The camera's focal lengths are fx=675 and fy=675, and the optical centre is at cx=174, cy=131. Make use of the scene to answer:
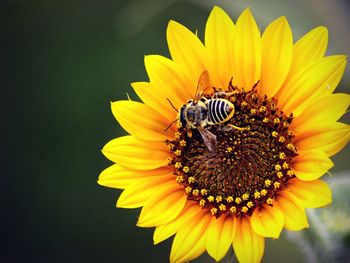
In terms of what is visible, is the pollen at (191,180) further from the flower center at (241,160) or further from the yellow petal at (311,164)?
the yellow petal at (311,164)

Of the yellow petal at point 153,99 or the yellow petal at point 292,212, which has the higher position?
the yellow petal at point 153,99

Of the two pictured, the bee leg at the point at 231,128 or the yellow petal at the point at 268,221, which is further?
the bee leg at the point at 231,128

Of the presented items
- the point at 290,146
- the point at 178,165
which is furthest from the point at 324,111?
the point at 178,165

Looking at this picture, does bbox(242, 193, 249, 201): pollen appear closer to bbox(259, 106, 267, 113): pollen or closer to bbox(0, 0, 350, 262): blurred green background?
bbox(259, 106, 267, 113): pollen

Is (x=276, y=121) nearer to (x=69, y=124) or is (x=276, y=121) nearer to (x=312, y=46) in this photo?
(x=312, y=46)

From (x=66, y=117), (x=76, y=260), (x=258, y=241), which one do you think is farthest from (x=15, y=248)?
(x=258, y=241)

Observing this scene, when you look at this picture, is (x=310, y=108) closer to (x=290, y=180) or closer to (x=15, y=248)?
(x=290, y=180)

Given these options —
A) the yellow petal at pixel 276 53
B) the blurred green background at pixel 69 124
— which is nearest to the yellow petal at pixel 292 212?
the yellow petal at pixel 276 53
